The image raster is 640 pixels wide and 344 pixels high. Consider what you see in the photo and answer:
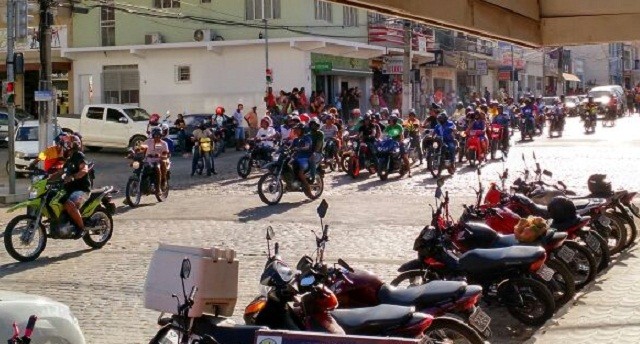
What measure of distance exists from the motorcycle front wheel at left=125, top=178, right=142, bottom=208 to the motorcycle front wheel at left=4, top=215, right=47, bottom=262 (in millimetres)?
5478

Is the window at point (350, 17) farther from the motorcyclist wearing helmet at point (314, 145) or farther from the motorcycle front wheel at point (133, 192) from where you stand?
the motorcycle front wheel at point (133, 192)

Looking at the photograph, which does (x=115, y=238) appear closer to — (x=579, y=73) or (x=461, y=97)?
(x=461, y=97)

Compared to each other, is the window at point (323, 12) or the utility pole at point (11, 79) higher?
the window at point (323, 12)

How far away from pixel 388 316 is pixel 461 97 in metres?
52.3

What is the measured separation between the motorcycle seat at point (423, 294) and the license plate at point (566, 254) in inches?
115

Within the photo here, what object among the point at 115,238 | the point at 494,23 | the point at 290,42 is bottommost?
the point at 115,238

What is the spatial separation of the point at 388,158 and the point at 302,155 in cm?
420

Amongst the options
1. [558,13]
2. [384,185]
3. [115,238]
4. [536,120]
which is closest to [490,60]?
[536,120]

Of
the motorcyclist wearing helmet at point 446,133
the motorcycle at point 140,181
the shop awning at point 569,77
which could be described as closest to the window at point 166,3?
the motorcyclist wearing helmet at point 446,133

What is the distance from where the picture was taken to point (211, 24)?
1549 inches

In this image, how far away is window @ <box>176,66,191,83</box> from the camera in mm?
39969

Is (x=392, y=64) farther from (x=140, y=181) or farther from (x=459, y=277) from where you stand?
(x=459, y=277)

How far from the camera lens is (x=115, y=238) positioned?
48.4ft

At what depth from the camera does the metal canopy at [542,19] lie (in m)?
7.25
